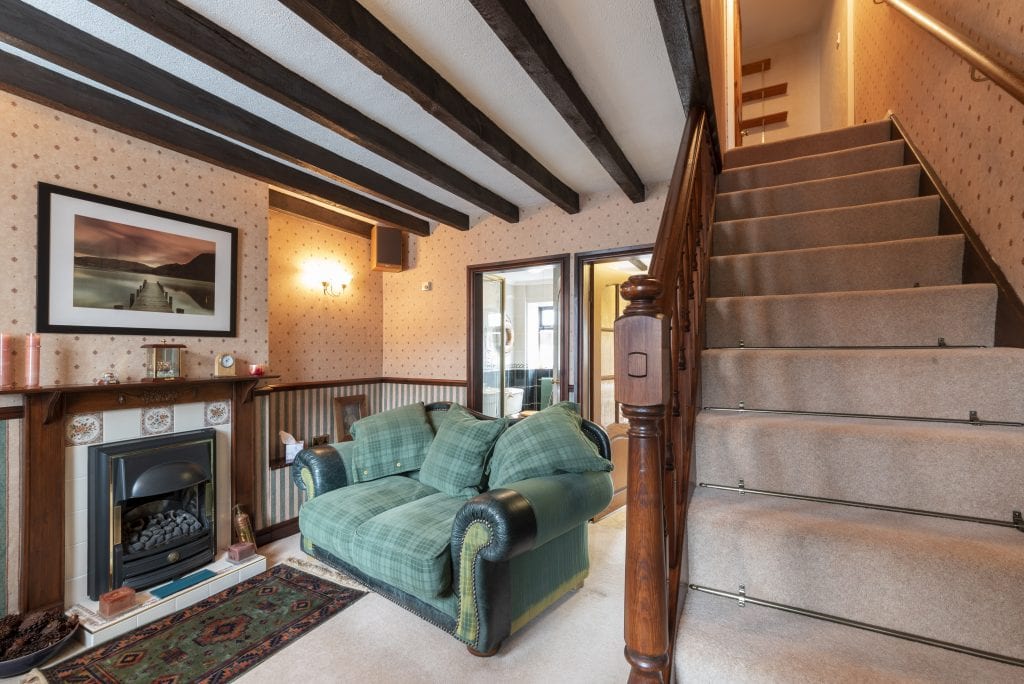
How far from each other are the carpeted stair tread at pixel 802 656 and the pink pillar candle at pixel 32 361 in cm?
299

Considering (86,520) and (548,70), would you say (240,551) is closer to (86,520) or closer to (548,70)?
(86,520)

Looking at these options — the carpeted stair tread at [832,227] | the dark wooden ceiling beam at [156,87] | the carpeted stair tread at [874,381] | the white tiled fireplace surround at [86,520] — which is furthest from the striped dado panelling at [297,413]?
the carpeted stair tread at [874,381]

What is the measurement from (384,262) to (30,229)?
2.36 metres

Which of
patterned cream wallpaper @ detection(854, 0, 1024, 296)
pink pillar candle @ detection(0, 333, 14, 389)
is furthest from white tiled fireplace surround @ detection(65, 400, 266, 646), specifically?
patterned cream wallpaper @ detection(854, 0, 1024, 296)

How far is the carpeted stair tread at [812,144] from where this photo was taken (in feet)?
8.79

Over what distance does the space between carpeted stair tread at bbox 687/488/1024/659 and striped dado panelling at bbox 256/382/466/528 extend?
10.4 ft

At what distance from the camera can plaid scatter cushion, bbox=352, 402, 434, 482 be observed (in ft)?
9.70

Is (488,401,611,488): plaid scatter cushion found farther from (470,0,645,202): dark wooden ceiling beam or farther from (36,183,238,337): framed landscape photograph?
(36,183,238,337): framed landscape photograph

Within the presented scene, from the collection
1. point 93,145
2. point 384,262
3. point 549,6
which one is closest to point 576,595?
point 549,6

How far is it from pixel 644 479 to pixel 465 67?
6.50ft

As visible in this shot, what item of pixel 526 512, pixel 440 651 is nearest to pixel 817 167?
pixel 526 512

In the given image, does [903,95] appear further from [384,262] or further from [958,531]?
[384,262]

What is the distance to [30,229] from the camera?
90.0 inches

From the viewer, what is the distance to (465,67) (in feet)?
6.80
